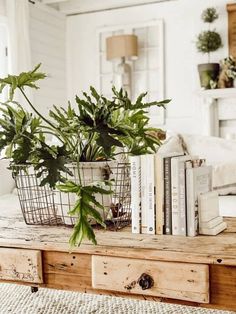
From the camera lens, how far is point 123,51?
16.8 feet

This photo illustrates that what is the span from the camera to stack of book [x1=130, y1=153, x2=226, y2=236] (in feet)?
4.92

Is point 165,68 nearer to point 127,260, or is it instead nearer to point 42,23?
point 42,23

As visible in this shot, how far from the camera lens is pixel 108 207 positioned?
1.69 meters

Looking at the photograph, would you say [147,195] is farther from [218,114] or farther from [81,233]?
[218,114]

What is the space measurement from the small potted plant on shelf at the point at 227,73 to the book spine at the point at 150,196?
3535mm

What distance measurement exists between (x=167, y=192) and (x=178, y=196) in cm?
4

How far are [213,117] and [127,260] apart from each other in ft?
12.8

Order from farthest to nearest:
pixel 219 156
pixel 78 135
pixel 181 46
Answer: pixel 181 46 < pixel 219 156 < pixel 78 135

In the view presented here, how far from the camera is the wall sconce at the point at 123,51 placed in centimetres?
511

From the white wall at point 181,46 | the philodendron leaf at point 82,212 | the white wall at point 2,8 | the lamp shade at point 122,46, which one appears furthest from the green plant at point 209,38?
the philodendron leaf at point 82,212

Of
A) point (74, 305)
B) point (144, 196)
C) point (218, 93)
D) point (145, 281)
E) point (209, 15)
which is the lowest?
point (74, 305)

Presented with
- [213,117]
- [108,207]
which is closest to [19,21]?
[213,117]

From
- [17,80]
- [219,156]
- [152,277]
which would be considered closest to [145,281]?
[152,277]

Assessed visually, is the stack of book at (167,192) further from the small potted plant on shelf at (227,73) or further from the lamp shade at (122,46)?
the lamp shade at (122,46)
